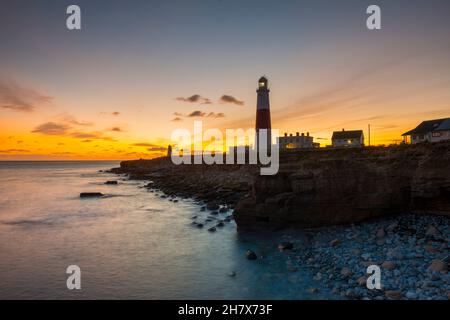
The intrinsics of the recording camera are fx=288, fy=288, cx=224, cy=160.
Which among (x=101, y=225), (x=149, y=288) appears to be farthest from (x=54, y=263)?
(x=101, y=225)

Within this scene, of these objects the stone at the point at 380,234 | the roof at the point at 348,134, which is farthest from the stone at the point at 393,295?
the roof at the point at 348,134

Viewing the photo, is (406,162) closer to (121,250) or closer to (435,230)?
(435,230)

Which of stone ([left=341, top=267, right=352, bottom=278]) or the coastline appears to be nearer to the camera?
the coastline

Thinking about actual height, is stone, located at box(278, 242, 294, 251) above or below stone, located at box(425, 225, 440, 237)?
below

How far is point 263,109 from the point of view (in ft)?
109

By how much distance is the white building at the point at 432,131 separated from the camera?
104 ft

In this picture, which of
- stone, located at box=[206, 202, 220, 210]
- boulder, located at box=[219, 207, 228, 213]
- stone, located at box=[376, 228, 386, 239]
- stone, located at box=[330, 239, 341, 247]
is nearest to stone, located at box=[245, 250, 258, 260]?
stone, located at box=[330, 239, 341, 247]

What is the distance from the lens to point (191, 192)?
102ft

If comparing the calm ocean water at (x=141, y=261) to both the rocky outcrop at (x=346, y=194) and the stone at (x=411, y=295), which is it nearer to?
the rocky outcrop at (x=346, y=194)

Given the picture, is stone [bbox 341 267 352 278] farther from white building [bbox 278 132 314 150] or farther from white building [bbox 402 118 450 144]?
white building [bbox 278 132 314 150]

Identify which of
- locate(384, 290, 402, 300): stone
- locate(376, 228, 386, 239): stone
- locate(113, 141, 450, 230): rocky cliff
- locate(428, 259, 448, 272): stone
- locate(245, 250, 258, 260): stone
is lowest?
locate(245, 250, 258, 260): stone

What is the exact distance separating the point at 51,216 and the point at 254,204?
683 inches

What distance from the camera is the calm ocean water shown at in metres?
9.02

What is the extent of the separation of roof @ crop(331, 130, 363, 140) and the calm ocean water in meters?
33.3
